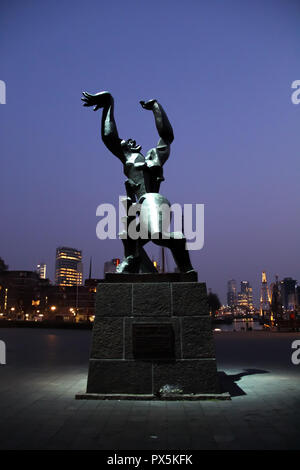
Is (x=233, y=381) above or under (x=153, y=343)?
under

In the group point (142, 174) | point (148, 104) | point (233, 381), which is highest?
point (148, 104)

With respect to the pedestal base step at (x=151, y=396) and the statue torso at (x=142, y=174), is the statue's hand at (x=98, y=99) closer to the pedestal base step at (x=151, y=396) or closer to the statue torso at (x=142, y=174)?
the statue torso at (x=142, y=174)

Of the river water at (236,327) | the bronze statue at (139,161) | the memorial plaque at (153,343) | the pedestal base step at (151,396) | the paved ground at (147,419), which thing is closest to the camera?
the paved ground at (147,419)

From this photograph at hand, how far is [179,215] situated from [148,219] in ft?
2.56

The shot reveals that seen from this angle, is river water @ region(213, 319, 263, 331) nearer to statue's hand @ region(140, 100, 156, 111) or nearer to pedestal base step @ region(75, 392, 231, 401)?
statue's hand @ region(140, 100, 156, 111)

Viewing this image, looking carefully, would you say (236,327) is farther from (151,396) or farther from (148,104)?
(151,396)

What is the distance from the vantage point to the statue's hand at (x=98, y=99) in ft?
27.8

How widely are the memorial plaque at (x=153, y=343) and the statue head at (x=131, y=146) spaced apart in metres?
3.93

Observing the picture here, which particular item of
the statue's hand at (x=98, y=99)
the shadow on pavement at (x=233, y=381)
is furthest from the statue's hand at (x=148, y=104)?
the shadow on pavement at (x=233, y=381)

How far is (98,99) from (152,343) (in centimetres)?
518

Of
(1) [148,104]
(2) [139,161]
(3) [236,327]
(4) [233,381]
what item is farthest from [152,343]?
(3) [236,327]

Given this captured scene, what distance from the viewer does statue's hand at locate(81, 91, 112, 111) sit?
27.8 ft

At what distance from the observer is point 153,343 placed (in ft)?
22.2
